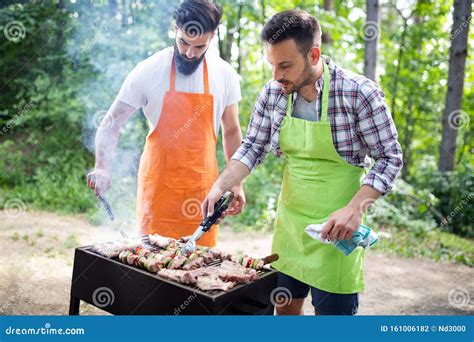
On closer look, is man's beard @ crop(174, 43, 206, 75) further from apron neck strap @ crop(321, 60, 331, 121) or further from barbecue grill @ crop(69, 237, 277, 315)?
barbecue grill @ crop(69, 237, 277, 315)

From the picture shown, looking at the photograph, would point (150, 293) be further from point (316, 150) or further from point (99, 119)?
point (99, 119)

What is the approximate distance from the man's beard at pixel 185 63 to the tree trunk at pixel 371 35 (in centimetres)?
383

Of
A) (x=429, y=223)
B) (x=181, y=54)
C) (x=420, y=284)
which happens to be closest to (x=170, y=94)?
(x=181, y=54)

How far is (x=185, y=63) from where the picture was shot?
110 inches

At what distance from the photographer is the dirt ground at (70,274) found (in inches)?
147

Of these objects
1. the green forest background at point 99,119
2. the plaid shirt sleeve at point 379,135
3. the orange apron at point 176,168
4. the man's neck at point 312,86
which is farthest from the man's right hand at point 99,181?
the green forest background at point 99,119

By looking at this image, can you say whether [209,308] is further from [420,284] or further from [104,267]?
[420,284]

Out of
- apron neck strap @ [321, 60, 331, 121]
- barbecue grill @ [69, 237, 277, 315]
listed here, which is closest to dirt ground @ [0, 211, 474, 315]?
barbecue grill @ [69, 237, 277, 315]

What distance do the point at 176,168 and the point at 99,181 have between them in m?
0.46

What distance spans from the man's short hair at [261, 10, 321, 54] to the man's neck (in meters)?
0.11

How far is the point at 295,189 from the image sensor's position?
2.32m

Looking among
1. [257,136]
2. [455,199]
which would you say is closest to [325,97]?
[257,136]

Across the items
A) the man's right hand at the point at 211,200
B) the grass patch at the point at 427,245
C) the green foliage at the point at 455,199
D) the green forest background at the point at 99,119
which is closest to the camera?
the man's right hand at the point at 211,200

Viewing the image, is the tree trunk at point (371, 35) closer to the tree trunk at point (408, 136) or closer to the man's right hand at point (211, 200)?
the tree trunk at point (408, 136)
